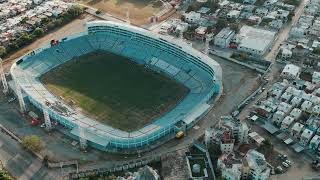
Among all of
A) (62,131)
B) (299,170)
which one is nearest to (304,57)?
(299,170)

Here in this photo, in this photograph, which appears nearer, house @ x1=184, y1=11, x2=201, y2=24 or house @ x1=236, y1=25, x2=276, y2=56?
house @ x1=236, y1=25, x2=276, y2=56

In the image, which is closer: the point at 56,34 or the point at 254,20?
the point at 56,34

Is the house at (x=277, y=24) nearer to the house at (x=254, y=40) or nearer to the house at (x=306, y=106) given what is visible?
the house at (x=254, y=40)

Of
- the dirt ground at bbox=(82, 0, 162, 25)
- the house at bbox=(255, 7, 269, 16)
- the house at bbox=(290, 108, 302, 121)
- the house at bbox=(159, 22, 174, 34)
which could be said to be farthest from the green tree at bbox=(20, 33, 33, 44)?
the house at bbox=(290, 108, 302, 121)

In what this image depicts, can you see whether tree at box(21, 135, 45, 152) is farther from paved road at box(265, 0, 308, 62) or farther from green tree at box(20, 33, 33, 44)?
paved road at box(265, 0, 308, 62)

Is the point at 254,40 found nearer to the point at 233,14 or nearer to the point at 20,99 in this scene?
the point at 233,14

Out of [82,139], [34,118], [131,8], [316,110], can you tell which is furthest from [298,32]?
[34,118]

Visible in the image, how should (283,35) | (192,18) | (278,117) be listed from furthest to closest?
(192,18), (283,35), (278,117)
